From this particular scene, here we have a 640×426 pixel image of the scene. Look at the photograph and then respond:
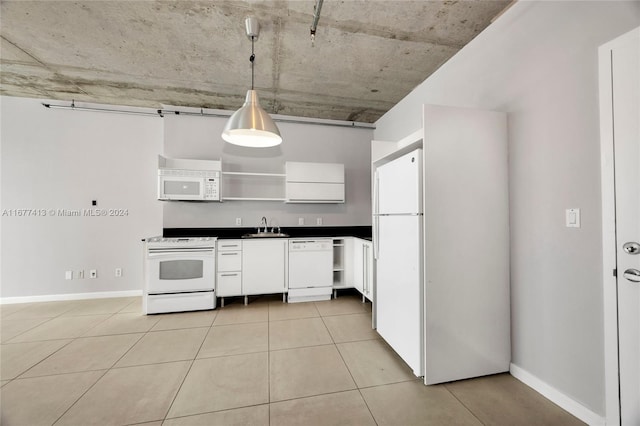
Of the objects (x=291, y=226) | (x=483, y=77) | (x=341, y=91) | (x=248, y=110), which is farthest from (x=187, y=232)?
(x=483, y=77)

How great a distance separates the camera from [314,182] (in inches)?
155

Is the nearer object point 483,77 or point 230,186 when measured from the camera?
point 483,77

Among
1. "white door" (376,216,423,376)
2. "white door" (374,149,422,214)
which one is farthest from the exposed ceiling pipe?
"white door" (376,216,423,376)

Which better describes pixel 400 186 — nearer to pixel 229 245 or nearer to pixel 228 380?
pixel 228 380

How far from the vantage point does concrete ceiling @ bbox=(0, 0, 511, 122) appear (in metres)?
2.03

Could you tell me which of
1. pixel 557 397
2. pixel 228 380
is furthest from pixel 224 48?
pixel 557 397

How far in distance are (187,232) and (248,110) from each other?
2.48 meters

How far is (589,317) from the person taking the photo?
148 cm

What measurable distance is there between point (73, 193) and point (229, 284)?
8.93 ft

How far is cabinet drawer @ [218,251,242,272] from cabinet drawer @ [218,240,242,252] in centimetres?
5

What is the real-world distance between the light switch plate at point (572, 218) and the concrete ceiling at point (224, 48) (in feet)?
5.40

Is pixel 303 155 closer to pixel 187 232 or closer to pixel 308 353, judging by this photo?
pixel 187 232

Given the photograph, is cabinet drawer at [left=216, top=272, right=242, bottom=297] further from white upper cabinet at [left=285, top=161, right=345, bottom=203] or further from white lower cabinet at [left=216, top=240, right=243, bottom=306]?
white upper cabinet at [left=285, top=161, right=345, bottom=203]

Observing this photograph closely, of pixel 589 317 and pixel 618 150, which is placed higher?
pixel 618 150
